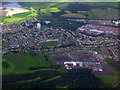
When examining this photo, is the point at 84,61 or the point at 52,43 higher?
the point at 52,43

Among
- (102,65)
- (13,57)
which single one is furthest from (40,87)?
(102,65)

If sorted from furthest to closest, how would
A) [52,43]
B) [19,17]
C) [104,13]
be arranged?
[104,13], [19,17], [52,43]

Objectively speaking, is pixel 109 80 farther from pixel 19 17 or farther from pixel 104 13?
pixel 19 17

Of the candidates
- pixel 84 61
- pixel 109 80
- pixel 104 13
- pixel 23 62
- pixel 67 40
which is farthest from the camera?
pixel 104 13

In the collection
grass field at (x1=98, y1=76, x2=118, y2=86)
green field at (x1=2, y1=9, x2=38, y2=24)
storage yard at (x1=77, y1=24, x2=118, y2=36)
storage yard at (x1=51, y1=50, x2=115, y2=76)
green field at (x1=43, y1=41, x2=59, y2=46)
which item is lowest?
grass field at (x1=98, y1=76, x2=118, y2=86)

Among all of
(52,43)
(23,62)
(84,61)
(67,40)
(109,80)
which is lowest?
(109,80)

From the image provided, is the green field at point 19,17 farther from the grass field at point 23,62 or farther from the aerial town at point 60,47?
the grass field at point 23,62

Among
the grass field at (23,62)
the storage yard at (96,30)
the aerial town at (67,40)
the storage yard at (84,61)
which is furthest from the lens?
the storage yard at (96,30)

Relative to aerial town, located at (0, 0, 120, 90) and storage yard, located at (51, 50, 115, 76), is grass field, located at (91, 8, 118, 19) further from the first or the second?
storage yard, located at (51, 50, 115, 76)

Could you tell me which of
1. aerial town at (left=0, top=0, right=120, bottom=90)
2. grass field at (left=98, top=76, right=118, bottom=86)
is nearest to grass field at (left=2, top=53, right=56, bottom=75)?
aerial town at (left=0, top=0, right=120, bottom=90)

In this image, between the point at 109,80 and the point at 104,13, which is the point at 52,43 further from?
the point at 104,13

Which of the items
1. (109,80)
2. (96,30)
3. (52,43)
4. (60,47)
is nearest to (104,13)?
(96,30)

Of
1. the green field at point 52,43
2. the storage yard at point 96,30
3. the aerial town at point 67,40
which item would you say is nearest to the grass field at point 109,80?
the aerial town at point 67,40

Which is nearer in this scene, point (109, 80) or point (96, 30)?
point (109, 80)
